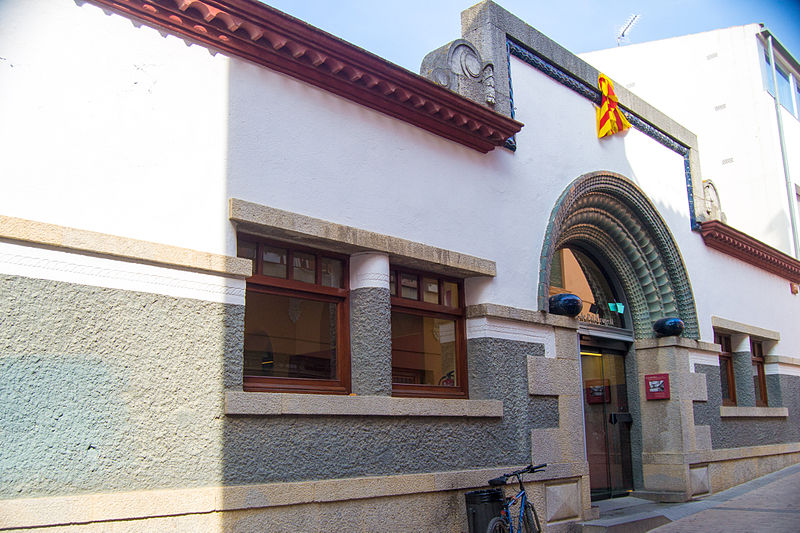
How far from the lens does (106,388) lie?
5.09 metres

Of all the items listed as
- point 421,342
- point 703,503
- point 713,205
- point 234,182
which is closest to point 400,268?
point 421,342

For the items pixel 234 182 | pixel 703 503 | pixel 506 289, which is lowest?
pixel 703 503

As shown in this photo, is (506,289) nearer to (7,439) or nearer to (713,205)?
(7,439)

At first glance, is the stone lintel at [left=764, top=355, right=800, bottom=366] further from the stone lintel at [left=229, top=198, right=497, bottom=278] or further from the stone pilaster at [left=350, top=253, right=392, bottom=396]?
the stone pilaster at [left=350, top=253, right=392, bottom=396]

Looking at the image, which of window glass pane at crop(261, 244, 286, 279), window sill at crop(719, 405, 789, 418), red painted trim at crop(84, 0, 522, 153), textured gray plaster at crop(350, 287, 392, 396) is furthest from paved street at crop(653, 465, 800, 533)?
window glass pane at crop(261, 244, 286, 279)

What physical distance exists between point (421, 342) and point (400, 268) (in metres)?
0.79

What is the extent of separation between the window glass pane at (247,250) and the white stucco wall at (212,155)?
315 mm

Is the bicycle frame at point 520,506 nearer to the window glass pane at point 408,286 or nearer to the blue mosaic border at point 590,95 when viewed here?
the window glass pane at point 408,286

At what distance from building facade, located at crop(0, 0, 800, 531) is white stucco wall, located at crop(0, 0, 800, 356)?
18 mm

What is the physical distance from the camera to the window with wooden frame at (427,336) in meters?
7.42

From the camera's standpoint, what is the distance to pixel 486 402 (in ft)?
24.9

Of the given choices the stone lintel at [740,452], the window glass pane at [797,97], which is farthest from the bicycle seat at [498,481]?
the window glass pane at [797,97]

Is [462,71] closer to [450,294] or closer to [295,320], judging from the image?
[450,294]

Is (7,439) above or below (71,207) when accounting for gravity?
below
